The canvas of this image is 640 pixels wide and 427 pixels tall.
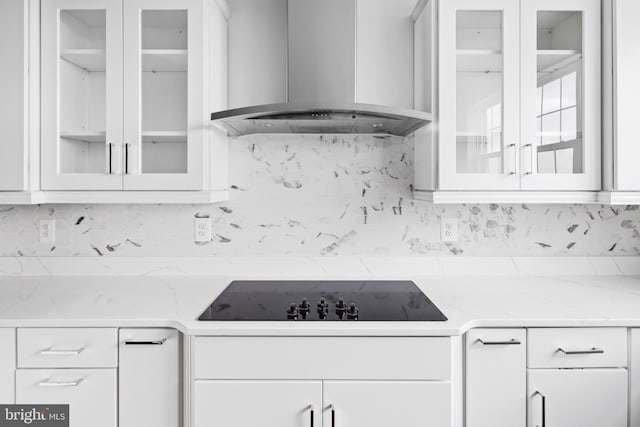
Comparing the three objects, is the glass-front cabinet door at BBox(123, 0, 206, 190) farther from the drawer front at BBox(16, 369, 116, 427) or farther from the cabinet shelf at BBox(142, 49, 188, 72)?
the drawer front at BBox(16, 369, 116, 427)

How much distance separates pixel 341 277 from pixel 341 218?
0.27 metres

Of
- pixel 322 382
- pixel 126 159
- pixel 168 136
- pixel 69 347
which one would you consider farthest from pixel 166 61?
pixel 322 382

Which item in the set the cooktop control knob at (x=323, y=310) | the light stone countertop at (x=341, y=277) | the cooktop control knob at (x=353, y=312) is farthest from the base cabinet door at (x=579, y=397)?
the cooktop control knob at (x=323, y=310)

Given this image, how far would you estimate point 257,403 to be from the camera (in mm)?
1620

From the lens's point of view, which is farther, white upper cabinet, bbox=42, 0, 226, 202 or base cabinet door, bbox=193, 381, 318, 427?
white upper cabinet, bbox=42, 0, 226, 202

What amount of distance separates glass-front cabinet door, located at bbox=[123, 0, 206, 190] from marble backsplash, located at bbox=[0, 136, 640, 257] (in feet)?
1.26

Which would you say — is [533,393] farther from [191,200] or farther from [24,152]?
[24,152]

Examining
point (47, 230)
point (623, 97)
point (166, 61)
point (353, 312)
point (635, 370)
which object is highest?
point (166, 61)

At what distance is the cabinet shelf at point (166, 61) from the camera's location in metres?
1.99

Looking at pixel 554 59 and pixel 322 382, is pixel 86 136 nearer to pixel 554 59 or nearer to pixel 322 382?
pixel 322 382

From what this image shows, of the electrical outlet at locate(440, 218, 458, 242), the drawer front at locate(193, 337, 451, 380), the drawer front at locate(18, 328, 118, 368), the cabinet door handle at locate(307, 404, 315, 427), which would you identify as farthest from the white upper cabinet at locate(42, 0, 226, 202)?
the electrical outlet at locate(440, 218, 458, 242)

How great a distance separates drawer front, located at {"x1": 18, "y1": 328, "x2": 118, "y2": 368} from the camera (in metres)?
1.66

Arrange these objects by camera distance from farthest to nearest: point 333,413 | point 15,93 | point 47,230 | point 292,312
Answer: point 47,230 → point 15,93 → point 292,312 → point 333,413

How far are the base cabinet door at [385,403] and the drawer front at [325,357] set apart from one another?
0.10 ft
